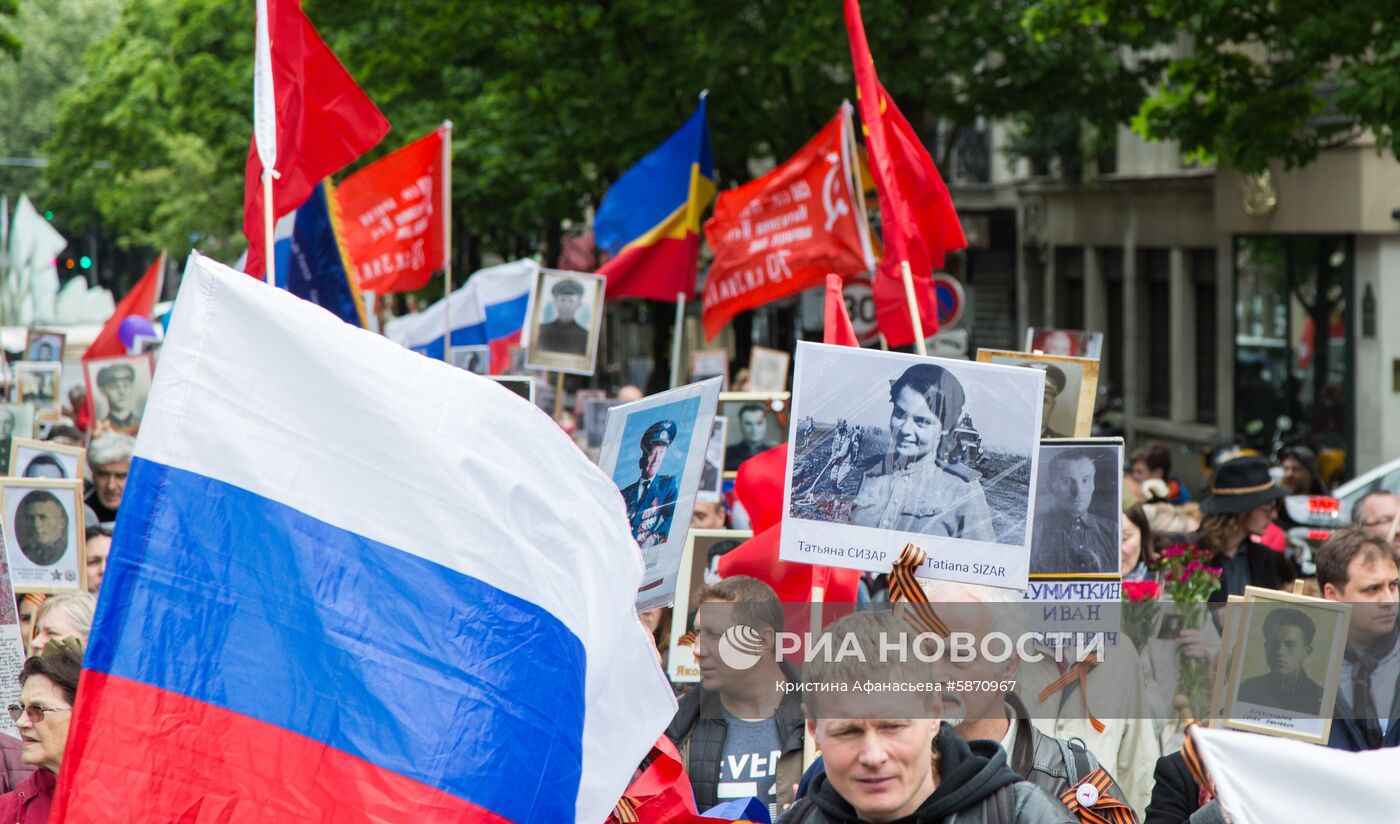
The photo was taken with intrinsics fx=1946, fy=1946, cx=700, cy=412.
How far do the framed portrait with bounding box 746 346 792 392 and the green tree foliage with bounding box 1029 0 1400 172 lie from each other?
11.9 feet

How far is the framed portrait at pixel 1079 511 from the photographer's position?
227 inches

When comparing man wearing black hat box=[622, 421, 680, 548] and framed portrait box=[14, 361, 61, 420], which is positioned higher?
framed portrait box=[14, 361, 61, 420]

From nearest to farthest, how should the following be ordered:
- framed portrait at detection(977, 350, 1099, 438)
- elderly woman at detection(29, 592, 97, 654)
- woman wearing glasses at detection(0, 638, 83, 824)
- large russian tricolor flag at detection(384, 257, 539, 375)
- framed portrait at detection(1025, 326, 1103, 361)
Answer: woman wearing glasses at detection(0, 638, 83, 824), elderly woman at detection(29, 592, 97, 654), framed portrait at detection(977, 350, 1099, 438), framed portrait at detection(1025, 326, 1103, 361), large russian tricolor flag at detection(384, 257, 539, 375)

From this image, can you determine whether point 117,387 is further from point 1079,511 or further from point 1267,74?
point 1079,511

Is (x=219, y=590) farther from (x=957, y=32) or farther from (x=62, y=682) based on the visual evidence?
(x=957, y=32)

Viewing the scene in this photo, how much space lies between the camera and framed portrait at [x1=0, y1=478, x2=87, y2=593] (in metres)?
7.36

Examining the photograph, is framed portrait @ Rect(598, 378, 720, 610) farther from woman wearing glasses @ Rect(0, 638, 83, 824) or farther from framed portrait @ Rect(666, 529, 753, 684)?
woman wearing glasses @ Rect(0, 638, 83, 824)

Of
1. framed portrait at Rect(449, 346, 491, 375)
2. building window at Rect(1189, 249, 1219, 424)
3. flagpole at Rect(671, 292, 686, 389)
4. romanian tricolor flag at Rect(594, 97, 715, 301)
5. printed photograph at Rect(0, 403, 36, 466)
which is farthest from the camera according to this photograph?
building window at Rect(1189, 249, 1219, 424)

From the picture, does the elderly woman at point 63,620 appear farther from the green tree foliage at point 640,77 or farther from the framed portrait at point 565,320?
the green tree foliage at point 640,77

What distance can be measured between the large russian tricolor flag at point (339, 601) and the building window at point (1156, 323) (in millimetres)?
25902

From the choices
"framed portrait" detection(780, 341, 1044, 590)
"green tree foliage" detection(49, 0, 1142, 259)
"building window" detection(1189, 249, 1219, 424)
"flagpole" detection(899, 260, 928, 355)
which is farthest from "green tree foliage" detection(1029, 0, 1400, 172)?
"building window" detection(1189, 249, 1219, 424)

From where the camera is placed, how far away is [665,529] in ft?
17.3

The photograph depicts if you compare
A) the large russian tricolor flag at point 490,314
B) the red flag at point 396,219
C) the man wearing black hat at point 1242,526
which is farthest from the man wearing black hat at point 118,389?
the man wearing black hat at point 1242,526

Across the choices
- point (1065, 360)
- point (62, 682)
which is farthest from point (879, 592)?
point (62, 682)
